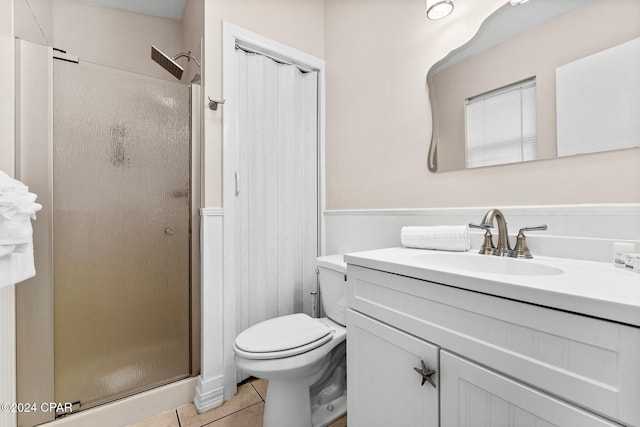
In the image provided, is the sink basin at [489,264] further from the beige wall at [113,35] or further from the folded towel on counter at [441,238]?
the beige wall at [113,35]

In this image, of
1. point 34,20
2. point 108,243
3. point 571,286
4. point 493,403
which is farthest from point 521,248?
point 34,20

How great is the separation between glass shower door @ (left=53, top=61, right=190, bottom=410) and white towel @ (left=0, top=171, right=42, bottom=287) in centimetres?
30

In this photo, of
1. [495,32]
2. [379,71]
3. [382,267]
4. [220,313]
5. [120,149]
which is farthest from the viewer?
[379,71]

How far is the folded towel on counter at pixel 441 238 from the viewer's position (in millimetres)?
1040

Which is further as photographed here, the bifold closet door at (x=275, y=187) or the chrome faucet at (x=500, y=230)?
the bifold closet door at (x=275, y=187)

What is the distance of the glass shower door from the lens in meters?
1.19

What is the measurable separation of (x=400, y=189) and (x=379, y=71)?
2.27 ft

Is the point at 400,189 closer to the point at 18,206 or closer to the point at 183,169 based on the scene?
the point at 183,169

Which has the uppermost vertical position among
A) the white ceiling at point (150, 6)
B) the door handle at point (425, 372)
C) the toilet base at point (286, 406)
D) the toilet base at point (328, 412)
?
the white ceiling at point (150, 6)

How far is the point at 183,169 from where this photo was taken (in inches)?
57.2

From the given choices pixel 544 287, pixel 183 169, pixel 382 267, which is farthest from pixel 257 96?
pixel 544 287

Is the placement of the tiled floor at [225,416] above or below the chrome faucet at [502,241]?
below

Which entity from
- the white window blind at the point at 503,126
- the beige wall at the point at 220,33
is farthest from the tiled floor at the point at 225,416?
the white window blind at the point at 503,126

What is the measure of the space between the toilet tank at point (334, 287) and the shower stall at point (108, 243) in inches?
28.8
